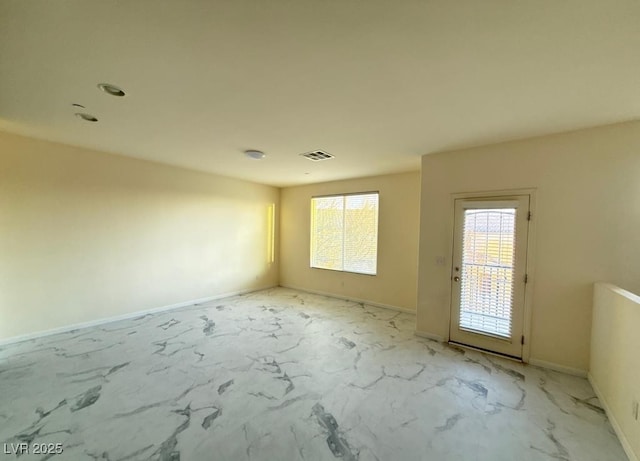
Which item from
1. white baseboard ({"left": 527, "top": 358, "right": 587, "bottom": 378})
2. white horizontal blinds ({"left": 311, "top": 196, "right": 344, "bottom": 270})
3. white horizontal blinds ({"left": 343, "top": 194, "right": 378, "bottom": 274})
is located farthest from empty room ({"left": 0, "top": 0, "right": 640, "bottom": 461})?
white horizontal blinds ({"left": 311, "top": 196, "right": 344, "bottom": 270})

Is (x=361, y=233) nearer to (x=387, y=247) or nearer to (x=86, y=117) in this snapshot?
(x=387, y=247)

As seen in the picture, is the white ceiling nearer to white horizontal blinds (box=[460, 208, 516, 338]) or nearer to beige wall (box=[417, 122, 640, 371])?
beige wall (box=[417, 122, 640, 371])

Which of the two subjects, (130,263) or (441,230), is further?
(130,263)

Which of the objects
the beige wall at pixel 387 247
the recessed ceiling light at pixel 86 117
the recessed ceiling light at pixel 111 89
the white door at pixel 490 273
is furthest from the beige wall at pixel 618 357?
the recessed ceiling light at pixel 86 117

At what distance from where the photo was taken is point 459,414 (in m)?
2.17

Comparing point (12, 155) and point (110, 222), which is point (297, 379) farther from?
point (12, 155)

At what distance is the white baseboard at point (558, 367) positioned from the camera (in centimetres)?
278

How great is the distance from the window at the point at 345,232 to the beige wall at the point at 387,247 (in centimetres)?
15

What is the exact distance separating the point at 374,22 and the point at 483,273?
3.16 meters

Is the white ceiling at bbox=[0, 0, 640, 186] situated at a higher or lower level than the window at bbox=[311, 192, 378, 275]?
higher

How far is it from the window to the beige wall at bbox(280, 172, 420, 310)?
15cm

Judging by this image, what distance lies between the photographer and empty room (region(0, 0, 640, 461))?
5.15 feet

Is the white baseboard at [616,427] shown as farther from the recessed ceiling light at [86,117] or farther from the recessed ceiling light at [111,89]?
the recessed ceiling light at [86,117]

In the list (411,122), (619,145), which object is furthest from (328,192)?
(619,145)
